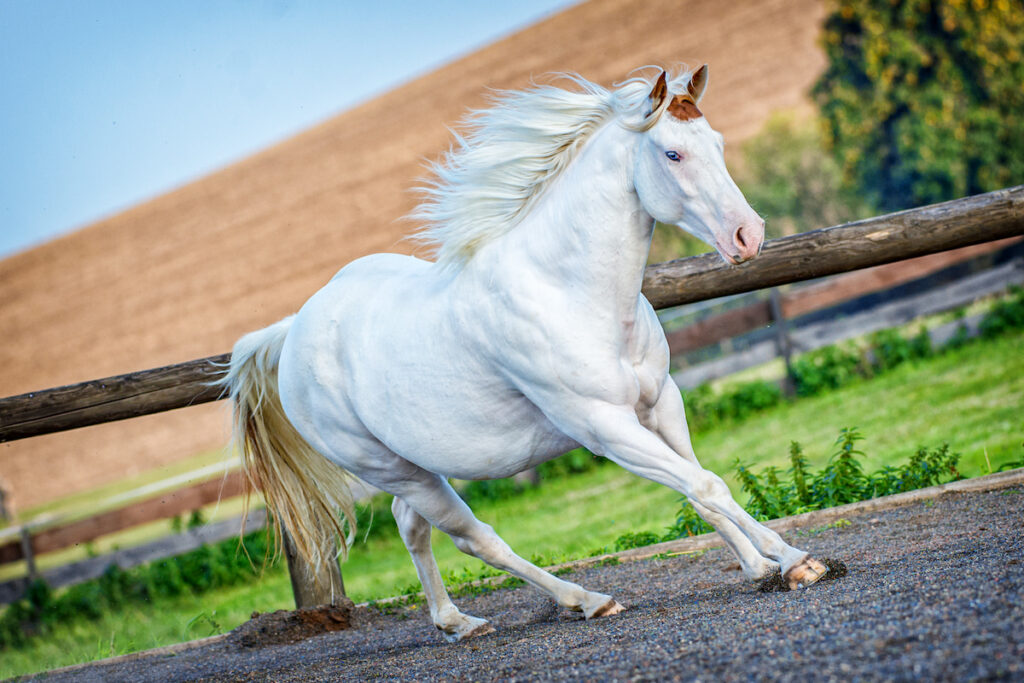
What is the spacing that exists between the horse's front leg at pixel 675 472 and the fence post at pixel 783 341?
7.93 meters

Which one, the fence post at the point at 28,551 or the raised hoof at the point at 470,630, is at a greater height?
the raised hoof at the point at 470,630

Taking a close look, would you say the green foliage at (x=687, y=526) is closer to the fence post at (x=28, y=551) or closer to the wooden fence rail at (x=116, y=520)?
the wooden fence rail at (x=116, y=520)

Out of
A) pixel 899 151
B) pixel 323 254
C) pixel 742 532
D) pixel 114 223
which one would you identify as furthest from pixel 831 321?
pixel 114 223

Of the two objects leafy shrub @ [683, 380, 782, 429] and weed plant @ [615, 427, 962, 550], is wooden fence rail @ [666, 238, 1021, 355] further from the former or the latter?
weed plant @ [615, 427, 962, 550]

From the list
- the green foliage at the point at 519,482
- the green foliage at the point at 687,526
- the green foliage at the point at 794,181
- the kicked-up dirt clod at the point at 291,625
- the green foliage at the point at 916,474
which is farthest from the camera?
the green foliage at the point at 794,181

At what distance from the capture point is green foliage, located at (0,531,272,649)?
9031 millimetres

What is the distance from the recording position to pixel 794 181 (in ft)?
65.8

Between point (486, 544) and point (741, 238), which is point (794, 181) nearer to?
point (486, 544)

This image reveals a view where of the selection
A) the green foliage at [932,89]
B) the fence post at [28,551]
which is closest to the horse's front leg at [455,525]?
the fence post at [28,551]

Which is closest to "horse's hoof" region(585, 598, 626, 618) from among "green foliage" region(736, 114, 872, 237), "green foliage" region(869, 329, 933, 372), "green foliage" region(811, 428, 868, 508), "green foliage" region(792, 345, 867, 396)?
"green foliage" region(811, 428, 868, 508)

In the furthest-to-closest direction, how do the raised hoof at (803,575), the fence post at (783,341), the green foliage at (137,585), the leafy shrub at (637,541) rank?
1. the fence post at (783,341)
2. the green foliage at (137,585)
3. the leafy shrub at (637,541)
4. the raised hoof at (803,575)

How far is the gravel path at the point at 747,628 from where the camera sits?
209 centimetres

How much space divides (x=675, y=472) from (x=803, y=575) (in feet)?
1.79

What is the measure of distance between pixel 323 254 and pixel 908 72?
20161 mm
